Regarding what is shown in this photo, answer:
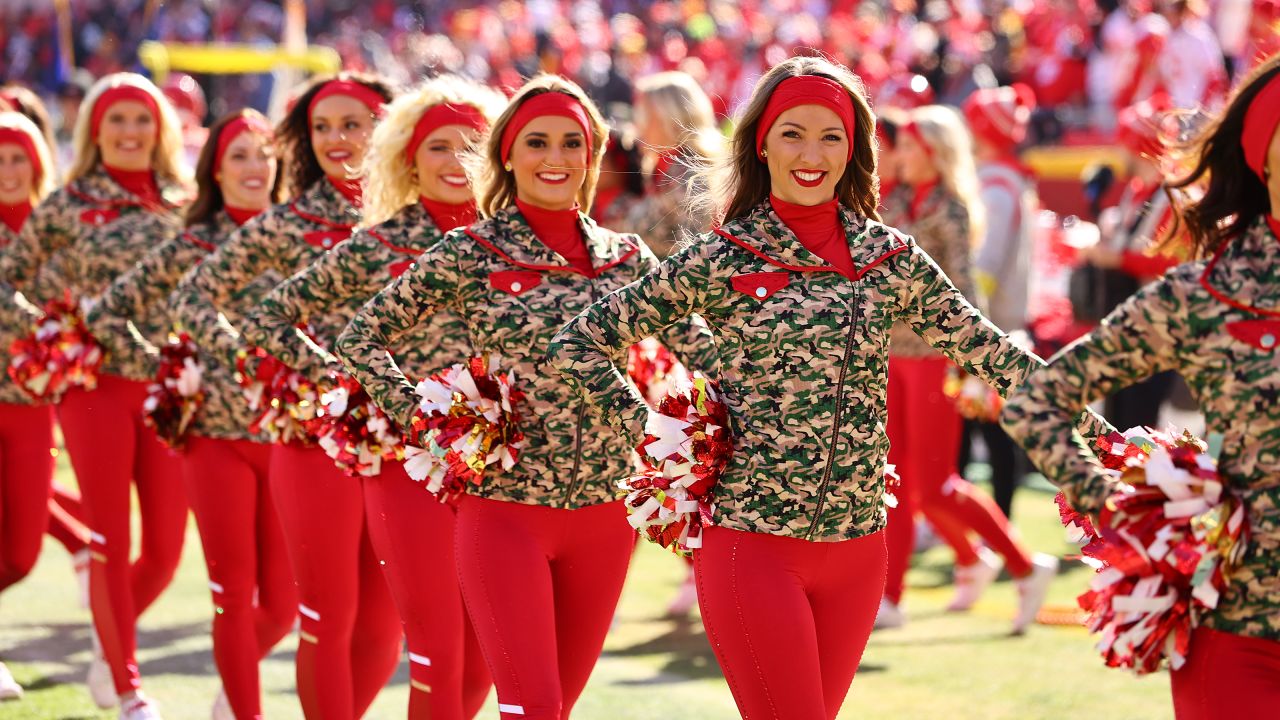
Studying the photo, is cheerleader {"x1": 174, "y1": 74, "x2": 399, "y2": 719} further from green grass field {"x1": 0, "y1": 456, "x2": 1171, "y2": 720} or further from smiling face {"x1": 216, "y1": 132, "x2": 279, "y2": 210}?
green grass field {"x1": 0, "y1": 456, "x2": 1171, "y2": 720}

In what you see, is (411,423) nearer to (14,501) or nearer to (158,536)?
(158,536)

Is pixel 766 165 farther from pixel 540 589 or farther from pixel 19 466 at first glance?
pixel 19 466

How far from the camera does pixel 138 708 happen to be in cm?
593

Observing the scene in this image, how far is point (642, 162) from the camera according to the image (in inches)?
337

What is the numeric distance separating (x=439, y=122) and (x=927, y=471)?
3237 mm

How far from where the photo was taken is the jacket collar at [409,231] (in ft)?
16.0

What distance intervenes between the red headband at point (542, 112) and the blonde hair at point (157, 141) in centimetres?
257

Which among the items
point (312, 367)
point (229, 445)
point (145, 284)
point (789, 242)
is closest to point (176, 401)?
point (229, 445)

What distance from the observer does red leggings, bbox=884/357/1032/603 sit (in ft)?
23.8

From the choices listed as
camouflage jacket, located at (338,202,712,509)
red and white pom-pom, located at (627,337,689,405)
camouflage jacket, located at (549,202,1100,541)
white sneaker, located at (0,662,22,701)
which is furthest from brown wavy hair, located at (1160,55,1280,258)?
white sneaker, located at (0,662,22,701)

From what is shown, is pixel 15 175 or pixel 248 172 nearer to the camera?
pixel 248 172

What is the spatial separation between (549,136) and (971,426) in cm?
601

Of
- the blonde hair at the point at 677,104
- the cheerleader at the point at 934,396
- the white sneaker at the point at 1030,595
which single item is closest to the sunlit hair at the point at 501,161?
the cheerleader at the point at 934,396

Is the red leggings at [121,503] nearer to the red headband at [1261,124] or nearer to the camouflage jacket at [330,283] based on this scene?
the camouflage jacket at [330,283]
